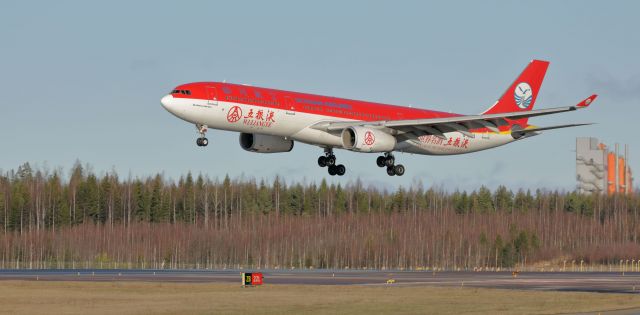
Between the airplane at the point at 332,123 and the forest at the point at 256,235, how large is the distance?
71.8 meters

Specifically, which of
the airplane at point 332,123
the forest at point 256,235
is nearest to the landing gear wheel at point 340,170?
the airplane at point 332,123

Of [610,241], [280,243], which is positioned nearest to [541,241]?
[610,241]

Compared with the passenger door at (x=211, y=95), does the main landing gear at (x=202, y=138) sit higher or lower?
lower

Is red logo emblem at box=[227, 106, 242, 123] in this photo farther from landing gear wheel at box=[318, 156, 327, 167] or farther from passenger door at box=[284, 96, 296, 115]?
landing gear wheel at box=[318, 156, 327, 167]

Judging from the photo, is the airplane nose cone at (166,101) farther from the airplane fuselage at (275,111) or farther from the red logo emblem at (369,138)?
the red logo emblem at (369,138)

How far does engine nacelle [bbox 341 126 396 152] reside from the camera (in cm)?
6981

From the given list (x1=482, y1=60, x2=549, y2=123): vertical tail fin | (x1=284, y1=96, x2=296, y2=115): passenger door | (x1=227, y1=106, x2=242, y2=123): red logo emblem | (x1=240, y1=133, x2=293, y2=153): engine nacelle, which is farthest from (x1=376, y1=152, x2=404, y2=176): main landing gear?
(x1=227, y1=106, x2=242, y2=123): red logo emblem

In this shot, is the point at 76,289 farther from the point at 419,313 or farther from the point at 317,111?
the point at 419,313

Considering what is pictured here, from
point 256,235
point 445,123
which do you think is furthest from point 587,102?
point 256,235

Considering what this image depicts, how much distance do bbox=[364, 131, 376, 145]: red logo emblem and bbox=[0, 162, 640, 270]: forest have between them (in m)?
80.8

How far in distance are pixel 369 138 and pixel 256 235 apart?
4223 inches

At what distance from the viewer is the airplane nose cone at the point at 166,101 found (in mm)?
64812

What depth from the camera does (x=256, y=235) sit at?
176 m

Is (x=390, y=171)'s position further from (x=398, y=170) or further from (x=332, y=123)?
(x=332, y=123)
